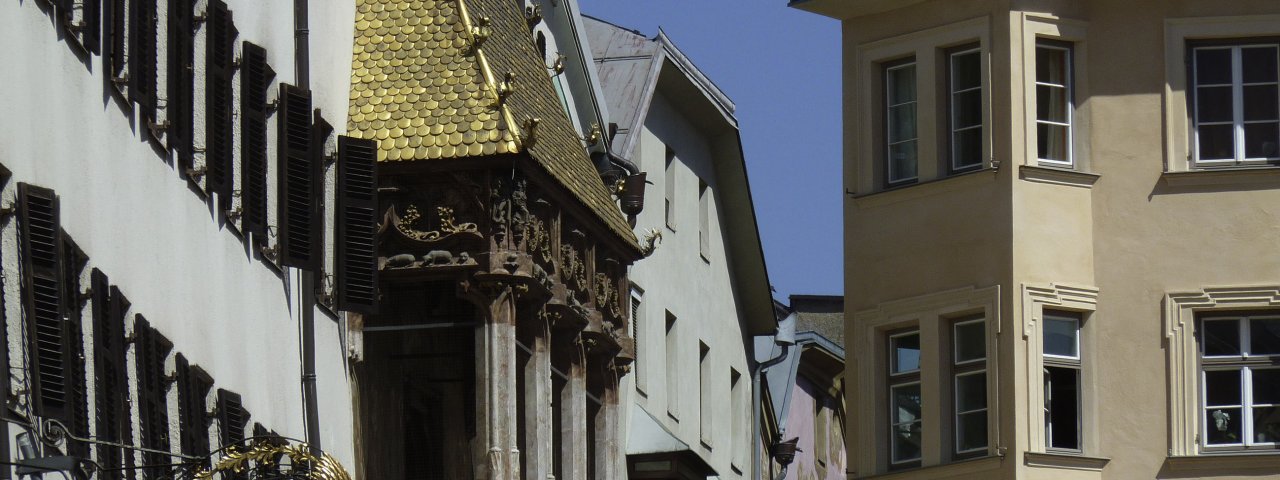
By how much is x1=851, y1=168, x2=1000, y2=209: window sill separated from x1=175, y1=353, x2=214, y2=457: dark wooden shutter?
37.1 ft

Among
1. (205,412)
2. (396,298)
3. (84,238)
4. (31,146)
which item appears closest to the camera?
(31,146)

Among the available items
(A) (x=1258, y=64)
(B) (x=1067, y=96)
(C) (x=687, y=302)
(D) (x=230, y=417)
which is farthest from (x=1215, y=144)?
(D) (x=230, y=417)

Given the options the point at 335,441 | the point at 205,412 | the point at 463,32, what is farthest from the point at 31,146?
the point at 463,32

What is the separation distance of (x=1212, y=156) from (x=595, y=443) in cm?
690

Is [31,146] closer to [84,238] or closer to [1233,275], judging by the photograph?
[84,238]

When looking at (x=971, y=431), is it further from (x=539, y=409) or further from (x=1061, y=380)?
(x=539, y=409)

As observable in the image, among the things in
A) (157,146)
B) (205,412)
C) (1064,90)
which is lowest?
(205,412)

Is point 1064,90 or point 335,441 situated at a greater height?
point 1064,90

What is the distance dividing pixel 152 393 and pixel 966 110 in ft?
44.1

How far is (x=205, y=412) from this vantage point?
22.6m

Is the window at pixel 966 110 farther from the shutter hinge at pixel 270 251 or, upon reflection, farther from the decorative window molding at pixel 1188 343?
the shutter hinge at pixel 270 251

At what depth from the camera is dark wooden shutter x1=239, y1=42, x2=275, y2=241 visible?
24.3m

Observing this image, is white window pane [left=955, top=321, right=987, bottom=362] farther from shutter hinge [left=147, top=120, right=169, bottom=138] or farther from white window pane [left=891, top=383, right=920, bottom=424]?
shutter hinge [left=147, top=120, right=169, bottom=138]

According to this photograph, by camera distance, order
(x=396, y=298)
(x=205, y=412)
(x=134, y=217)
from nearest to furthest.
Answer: (x=134, y=217) → (x=205, y=412) → (x=396, y=298)
